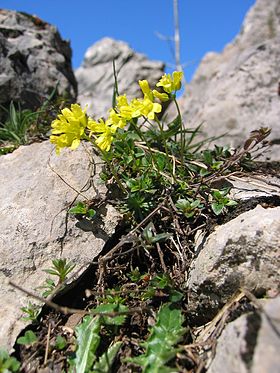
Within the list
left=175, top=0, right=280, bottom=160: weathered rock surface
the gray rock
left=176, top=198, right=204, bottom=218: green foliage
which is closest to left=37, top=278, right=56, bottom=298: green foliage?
the gray rock

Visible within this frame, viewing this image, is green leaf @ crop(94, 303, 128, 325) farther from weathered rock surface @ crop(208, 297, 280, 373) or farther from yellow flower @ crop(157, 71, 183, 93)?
yellow flower @ crop(157, 71, 183, 93)

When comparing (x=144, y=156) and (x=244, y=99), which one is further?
(x=244, y=99)

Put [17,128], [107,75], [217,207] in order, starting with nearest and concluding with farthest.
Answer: [217,207], [17,128], [107,75]

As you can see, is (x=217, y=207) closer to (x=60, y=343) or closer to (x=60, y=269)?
(x=60, y=269)

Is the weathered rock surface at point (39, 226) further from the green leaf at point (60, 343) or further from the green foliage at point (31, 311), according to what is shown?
the green leaf at point (60, 343)

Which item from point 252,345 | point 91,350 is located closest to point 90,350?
point 91,350

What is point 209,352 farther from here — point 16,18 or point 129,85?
point 129,85
